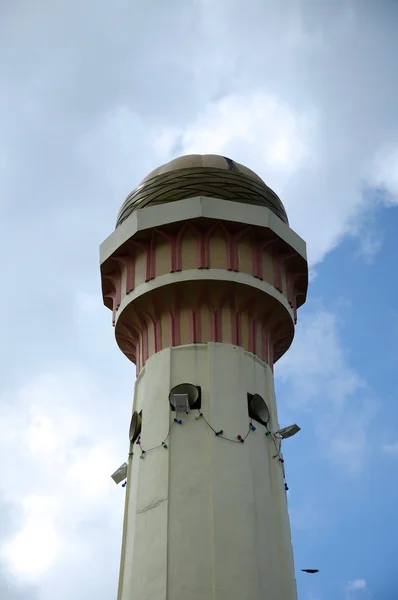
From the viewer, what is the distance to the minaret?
14891mm

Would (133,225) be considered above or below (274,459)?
above

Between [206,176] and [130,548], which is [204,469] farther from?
[206,176]

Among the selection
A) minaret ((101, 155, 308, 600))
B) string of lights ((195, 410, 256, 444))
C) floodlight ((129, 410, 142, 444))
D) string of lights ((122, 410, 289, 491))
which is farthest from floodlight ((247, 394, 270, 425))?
floodlight ((129, 410, 142, 444))

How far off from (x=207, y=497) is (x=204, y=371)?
2906 mm

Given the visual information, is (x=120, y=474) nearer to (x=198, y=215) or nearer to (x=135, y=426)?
(x=135, y=426)

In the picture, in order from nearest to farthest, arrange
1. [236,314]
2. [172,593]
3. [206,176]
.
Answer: [172,593] → [236,314] → [206,176]

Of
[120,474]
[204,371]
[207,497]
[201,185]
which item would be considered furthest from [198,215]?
[207,497]

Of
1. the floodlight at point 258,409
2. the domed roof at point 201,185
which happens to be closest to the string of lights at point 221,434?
the floodlight at point 258,409

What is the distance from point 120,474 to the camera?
17.9 meters

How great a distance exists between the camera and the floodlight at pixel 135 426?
17375mm

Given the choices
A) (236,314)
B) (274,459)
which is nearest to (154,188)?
(236,314)

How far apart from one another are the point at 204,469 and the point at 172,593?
253 centimetres

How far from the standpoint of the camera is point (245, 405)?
55.1ft

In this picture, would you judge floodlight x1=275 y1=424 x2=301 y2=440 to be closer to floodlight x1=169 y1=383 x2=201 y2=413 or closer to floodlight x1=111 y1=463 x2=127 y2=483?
floodlight x1=169 y1=383 x2=201 y2=413
